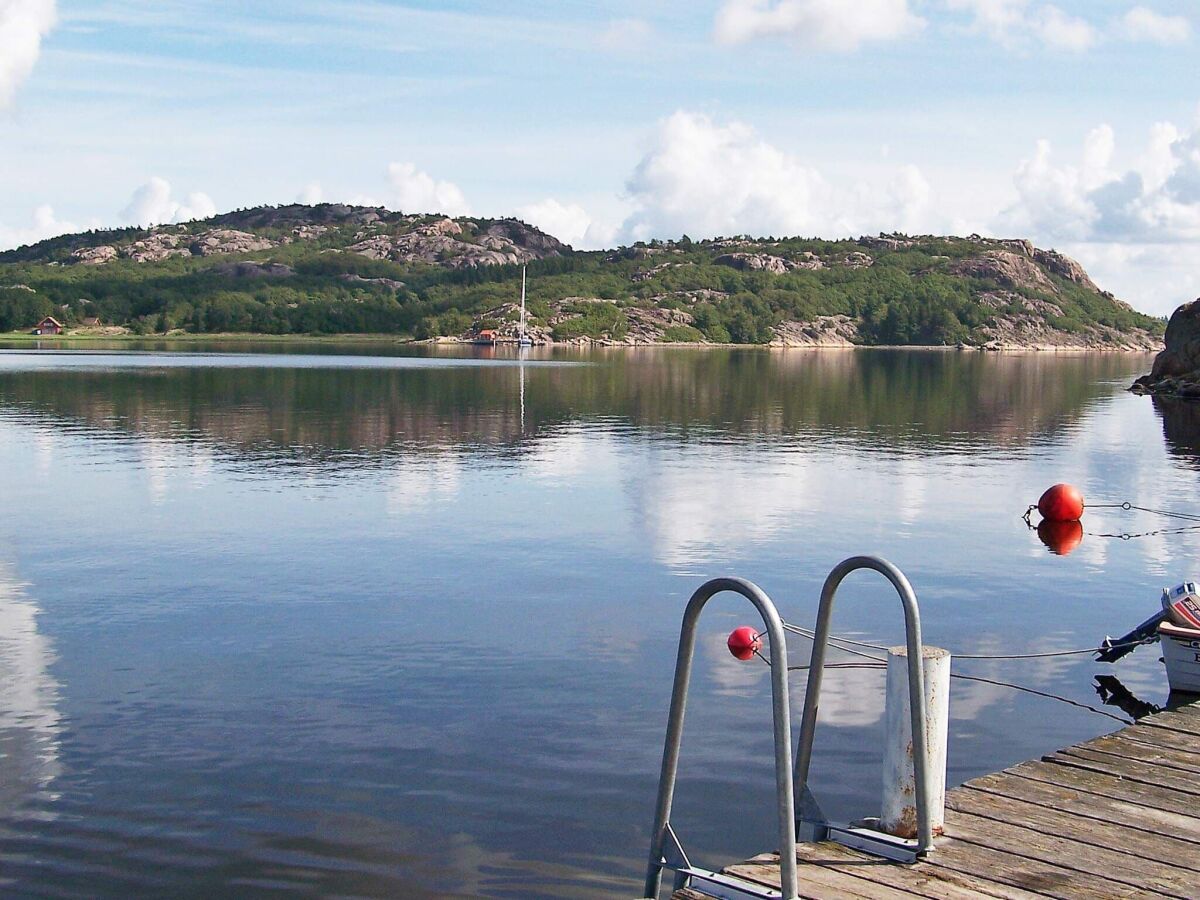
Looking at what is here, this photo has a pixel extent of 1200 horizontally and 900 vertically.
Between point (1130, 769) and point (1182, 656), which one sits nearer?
point (1130, 769)

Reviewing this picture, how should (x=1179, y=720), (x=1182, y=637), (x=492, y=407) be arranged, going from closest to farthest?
1. (x=1179, y=720)
2. (x=1182, y=637)
3. (x=492, y=407)

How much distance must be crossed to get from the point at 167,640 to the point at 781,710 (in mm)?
13267

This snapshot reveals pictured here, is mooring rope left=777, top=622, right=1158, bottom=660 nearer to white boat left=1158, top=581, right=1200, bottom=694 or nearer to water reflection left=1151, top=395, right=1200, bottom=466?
white boat left=1158, top=581, right=1200, bottom=694

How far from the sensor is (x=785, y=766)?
899cm

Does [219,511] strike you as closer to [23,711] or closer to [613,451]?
[23,711]

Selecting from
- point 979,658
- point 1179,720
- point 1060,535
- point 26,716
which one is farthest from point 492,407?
point 1179,720

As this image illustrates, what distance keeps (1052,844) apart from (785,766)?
9.13 ft

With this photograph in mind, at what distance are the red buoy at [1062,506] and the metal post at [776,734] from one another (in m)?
26.3

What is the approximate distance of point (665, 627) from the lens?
67.8 ft

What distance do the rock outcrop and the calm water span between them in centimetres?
5599

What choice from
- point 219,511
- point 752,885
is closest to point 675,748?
point 752,885

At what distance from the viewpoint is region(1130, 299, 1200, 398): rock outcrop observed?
329 ft

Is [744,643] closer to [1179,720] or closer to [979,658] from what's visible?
[979,658]

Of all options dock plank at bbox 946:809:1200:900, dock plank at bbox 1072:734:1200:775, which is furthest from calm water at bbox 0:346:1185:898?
dock plank at bbox 946:809:1200:900
